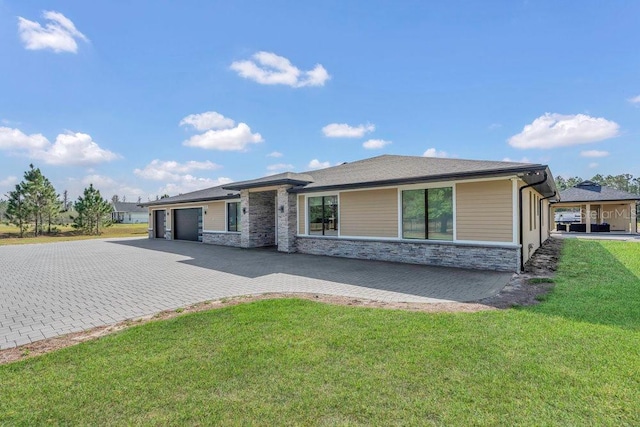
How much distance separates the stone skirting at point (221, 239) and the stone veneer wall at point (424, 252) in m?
5.37

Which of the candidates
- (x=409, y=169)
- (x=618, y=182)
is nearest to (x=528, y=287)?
(x=409, y=169)

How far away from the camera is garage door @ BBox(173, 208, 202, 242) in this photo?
63.6 ft

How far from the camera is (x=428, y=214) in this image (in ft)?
32.0

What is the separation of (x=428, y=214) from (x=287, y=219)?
5958 millimetres

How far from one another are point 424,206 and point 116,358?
28.9 feet

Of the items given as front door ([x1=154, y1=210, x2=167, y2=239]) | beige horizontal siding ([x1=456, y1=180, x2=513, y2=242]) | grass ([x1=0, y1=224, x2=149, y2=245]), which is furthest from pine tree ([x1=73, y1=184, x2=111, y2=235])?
beige horizontal siding ([x1=456, y1=180, x2=513, y2=242])

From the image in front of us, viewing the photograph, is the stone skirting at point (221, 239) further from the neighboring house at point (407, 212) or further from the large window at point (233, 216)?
the large window at point (233, 216)

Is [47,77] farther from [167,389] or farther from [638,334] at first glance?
[638,334]

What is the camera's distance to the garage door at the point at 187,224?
19375mm

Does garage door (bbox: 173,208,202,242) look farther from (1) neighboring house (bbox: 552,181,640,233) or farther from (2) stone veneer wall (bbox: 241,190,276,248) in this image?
(1) neighboring house (bbox: 552,181,640,233)

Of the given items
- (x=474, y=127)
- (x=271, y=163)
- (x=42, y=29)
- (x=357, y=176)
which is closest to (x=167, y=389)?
(x=357, y=176)

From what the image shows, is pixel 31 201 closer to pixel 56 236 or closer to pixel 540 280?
pixel 56 236

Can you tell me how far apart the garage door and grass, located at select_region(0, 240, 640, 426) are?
1564 centimetres

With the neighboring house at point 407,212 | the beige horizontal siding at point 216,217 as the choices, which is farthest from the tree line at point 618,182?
the beige horizontal siding at point 216,217
